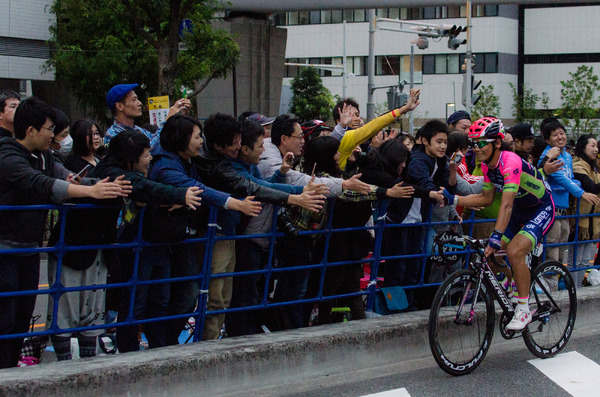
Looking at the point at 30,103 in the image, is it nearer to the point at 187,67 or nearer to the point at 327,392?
the point at 327,392

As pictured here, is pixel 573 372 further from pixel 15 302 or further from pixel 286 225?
pixel 15 302

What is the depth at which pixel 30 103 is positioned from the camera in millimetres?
5203

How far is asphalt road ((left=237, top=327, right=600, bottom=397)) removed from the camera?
564 centimetres

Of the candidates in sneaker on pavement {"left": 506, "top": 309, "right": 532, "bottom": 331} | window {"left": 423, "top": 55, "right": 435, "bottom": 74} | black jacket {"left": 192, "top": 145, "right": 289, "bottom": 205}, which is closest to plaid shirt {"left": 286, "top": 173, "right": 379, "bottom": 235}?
black jacket {"left": 192, "top": 145, "right": 289, "bottom": 205}

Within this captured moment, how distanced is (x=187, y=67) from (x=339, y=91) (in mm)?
45688

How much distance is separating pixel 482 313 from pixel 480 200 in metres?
1.25

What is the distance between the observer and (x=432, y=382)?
5.89 meters

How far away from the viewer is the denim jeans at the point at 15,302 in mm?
4961

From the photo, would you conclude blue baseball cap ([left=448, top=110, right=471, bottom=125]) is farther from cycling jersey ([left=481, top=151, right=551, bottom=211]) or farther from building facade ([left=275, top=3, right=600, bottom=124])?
building facade ([left=275, top=3, right=600, bottom=124])

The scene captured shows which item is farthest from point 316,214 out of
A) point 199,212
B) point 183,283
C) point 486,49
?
point 486,49

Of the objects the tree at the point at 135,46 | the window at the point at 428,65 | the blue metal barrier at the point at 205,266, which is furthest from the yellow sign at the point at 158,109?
the window at the point at 428,65

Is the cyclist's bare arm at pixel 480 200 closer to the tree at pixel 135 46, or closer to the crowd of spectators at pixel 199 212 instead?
the crowd of spectators at pixel 199 212

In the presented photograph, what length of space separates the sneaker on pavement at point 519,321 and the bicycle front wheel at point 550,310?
15cm

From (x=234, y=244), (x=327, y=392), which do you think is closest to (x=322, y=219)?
(x=234, y=244)
